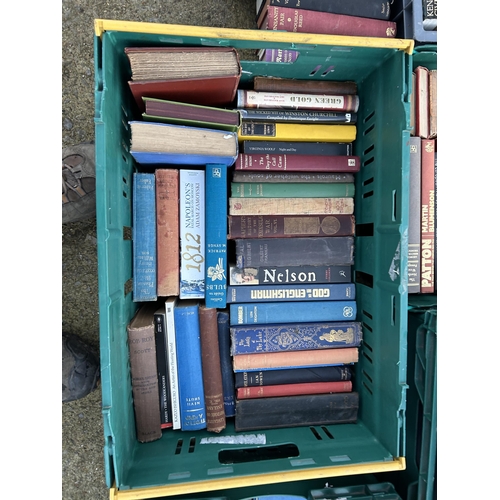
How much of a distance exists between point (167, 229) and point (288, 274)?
1.24 feet

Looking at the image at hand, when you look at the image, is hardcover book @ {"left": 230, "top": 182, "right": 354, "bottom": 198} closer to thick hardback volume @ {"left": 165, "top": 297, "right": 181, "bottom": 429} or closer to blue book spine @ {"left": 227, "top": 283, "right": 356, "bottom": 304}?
blue book spine @ {"left": 227, "top": 283, "right": 356, "bottom": 304}

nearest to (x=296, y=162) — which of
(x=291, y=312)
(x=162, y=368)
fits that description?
(x=291, y=312)

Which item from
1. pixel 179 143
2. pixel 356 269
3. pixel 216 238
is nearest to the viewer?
pixel 179 143

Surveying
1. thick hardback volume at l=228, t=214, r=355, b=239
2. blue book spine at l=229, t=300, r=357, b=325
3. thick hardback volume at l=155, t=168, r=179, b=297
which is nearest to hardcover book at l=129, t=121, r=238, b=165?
thick hardback volume at l=155, t=168, r=179, b=297

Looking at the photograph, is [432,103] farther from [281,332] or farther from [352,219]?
[281,332]

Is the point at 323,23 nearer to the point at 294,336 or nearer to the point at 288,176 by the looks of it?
the point at 288,176

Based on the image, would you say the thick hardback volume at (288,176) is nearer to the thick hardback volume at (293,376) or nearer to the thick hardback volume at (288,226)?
the thick hardback volume at (288,226)

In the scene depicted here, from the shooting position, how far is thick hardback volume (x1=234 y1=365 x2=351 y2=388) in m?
1.01

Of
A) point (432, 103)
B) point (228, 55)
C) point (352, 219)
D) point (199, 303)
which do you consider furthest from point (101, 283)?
point (432, 103)

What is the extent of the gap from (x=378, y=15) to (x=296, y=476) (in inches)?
49.4

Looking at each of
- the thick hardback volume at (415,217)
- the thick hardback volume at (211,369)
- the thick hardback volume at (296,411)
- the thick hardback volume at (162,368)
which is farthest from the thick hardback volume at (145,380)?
the thick hardback volume at (415,217)

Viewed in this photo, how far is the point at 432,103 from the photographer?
97 cm

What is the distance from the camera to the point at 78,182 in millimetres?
1039

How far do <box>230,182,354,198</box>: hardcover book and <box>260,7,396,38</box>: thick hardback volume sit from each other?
1.38 feet
